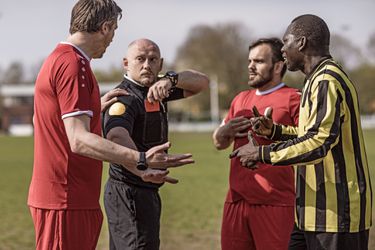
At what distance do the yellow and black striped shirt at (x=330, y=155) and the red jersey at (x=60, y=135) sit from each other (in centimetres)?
127

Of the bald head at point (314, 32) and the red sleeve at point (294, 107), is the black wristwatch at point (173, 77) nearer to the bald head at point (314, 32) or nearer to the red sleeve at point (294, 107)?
the red sleeve at point (294, 107)

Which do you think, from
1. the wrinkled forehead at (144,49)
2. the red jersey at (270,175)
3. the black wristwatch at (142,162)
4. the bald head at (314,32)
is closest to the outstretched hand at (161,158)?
the black wristwatch at (142,162)

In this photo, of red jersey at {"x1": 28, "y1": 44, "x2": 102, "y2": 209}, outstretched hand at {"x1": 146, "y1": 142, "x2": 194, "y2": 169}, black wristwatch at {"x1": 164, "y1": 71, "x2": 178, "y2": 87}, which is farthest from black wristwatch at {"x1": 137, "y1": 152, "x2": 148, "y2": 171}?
black wristwatch at {"x1": 164, "y1": 71, "x2": 178, "y2": 87}

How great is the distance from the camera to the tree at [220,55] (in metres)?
91.5

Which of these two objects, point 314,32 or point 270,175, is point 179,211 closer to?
point 270,175

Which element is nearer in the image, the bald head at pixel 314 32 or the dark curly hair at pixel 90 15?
the dark curly hair at pixel 90 15

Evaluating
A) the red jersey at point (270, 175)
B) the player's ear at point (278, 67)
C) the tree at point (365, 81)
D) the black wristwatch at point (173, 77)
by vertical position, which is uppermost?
the tree at point (365, 81)

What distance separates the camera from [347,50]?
243 feet

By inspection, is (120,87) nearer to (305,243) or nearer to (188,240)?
(305,243)

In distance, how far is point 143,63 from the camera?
232 inches

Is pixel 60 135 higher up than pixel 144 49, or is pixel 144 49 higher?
pixel 144 49

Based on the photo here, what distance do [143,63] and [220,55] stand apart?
8688 centimetres

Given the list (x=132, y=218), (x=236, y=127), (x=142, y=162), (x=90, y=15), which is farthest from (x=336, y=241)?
(x=90, y=15)

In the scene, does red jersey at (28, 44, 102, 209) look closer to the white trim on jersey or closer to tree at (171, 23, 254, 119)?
the white trim on jersey
